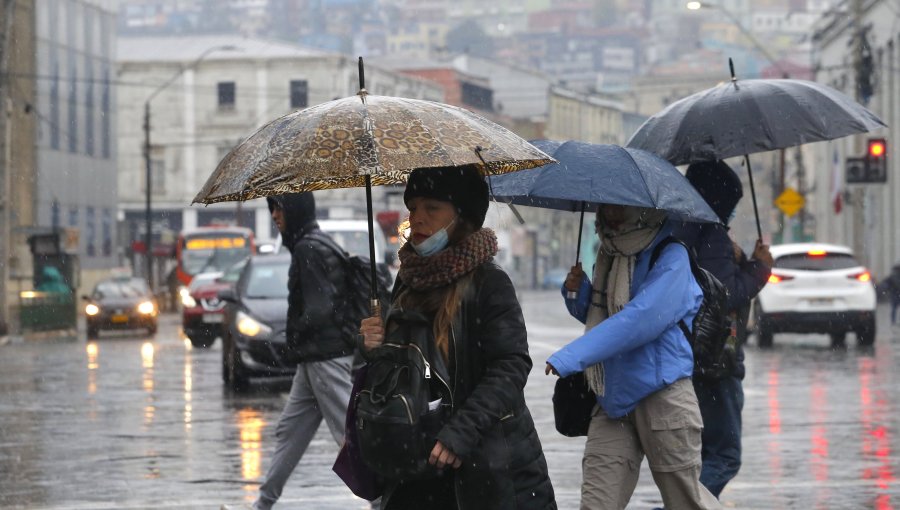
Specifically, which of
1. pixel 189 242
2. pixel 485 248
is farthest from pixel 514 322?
pixel 189 242

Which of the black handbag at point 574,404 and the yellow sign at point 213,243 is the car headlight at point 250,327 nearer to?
the black handbag at point 574,404

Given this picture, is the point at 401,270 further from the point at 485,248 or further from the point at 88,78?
the point at 88,78

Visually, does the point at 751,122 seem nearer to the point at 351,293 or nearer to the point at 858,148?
the point at 351,293

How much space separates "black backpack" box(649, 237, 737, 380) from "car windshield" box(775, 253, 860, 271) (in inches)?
773

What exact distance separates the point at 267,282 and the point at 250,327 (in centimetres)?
133

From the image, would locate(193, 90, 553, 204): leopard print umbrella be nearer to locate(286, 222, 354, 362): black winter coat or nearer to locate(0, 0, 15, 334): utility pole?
locate(286, 222, 354, 362): black winter coat

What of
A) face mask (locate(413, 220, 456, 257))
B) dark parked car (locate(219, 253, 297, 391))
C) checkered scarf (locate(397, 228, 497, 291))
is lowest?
dark parked car (locate(219, 253, 297, 391))

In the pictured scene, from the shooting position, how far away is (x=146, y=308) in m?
38.5

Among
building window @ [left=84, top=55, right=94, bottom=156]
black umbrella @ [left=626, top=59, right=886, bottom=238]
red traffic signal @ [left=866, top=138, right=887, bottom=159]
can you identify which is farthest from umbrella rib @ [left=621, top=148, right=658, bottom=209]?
Result: building window @ [left=84, top=55, right=94, bottom=156]

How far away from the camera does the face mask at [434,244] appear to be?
517 centimetres

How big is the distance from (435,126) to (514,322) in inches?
26.1

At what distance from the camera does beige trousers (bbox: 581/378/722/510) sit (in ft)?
21.4

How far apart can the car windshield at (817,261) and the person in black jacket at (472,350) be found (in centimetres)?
2187

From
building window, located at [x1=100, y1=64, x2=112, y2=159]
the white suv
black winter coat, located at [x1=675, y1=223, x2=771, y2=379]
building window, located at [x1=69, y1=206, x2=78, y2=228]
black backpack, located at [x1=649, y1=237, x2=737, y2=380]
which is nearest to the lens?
black backpack, located at [x1=649, y1=237, x2=737, y2=380]
